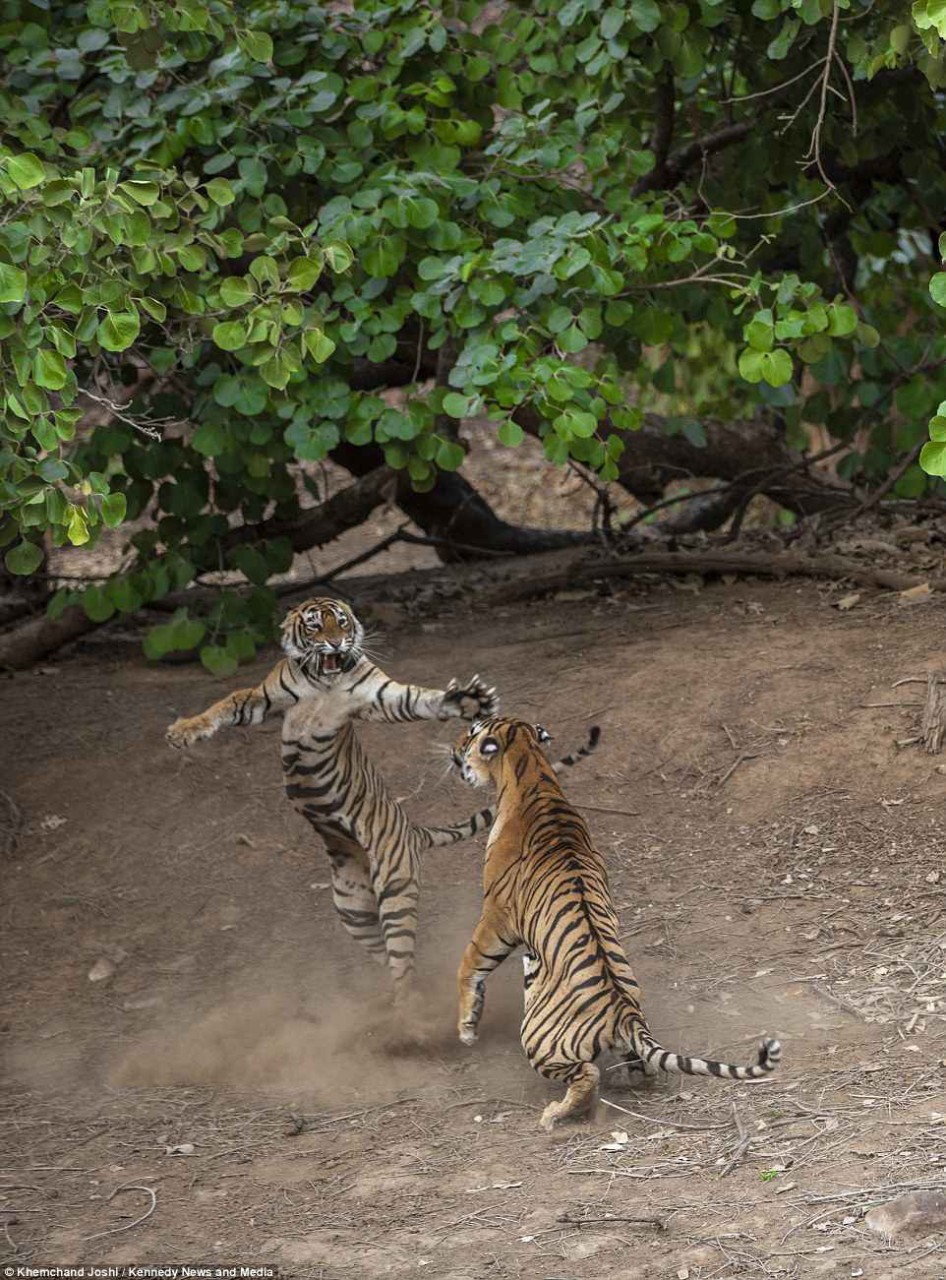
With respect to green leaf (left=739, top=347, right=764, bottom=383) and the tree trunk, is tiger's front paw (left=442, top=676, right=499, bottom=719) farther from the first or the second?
the tree trunk

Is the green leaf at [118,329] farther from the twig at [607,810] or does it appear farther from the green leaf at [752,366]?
the twig at [607,810]

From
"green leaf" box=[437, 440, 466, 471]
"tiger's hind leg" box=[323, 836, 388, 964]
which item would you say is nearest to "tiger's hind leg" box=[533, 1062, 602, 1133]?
"tiger's hind leg" box=[323, 836, 388, 964]

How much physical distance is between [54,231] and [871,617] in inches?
158

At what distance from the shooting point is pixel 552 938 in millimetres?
4348

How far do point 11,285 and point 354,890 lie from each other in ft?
7.46

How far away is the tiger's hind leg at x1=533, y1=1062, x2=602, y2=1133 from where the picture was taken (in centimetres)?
409

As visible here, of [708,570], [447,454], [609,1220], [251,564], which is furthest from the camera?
[708,570]

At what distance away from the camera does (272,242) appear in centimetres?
504

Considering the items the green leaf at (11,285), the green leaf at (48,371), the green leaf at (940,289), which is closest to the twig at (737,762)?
the green leaf at (940,289)

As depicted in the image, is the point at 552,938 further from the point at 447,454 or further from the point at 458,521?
the point at 458,521

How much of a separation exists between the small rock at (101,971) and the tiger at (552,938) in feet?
5.54

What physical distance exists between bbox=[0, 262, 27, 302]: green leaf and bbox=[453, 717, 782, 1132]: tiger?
6.18 ft

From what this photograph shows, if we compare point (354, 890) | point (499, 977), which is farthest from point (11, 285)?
point (499, 977)

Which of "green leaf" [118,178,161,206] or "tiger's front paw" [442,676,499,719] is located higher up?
"green leaf" [118,178,161,206]
